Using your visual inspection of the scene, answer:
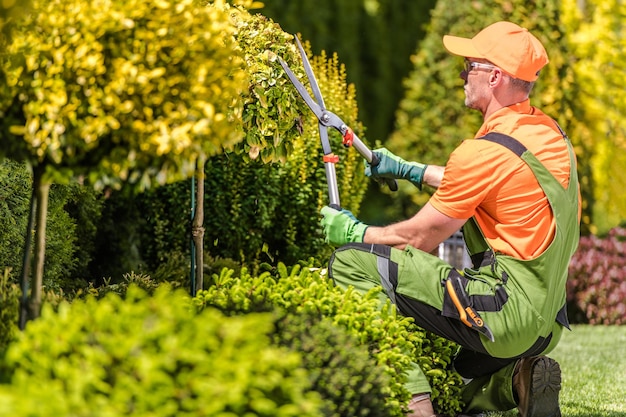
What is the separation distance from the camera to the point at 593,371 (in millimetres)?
5309

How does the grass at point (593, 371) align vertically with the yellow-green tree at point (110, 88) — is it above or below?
below

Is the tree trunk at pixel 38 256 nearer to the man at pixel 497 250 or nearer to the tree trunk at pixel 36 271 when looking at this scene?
the tree trunk at pixel 36 271

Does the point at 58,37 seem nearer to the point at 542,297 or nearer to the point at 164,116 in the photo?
the point at 164,116

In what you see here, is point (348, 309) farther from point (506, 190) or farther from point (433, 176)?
point (433, 176)

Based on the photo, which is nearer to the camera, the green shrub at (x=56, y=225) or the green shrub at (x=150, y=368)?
the green shrub at (x=150, y=368)

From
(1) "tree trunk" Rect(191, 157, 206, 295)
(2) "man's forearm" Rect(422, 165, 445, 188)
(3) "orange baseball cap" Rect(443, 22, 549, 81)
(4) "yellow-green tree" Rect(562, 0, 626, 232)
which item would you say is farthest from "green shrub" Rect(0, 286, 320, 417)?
(4) "yellow-green tree" Rect(562, 0, 626, 232)

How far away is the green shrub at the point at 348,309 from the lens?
10.3ft

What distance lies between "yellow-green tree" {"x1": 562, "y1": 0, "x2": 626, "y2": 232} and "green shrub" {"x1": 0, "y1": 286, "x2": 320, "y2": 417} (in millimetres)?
7830

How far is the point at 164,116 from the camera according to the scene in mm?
2650

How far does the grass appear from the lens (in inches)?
169

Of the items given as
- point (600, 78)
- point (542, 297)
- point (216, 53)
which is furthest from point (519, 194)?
point (600, 78)

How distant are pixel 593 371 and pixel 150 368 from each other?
147 inches

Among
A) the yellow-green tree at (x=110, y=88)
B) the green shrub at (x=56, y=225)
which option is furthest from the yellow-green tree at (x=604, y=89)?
the yellow-green tree at (x=110, y=88)

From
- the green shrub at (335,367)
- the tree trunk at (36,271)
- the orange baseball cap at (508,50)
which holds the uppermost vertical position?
the orange baseball cap at (508,50)
